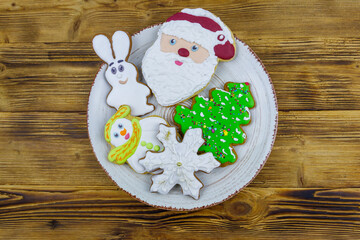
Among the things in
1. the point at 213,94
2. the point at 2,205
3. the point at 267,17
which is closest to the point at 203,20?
the point at 213,94

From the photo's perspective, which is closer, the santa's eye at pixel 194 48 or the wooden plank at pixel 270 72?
the santa's eye at pixel 194 48

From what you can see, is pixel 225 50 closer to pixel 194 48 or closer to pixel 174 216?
pixel 194 48

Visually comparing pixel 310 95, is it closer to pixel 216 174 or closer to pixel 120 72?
pixel 216 174

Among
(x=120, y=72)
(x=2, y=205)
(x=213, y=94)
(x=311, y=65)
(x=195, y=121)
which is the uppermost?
(x=311, y=65)

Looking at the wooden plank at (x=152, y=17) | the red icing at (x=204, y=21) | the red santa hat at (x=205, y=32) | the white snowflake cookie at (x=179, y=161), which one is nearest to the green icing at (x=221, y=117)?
the white snowflake cookie at (x=179, y=161)

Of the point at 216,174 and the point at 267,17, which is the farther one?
the point at 267,17

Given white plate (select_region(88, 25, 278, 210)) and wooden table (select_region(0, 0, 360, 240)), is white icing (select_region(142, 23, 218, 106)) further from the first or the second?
wooden table (select_region(0, 0, 360, 240))

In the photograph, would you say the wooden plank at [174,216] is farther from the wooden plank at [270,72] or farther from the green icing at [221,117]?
the wooden plank at [270,72]
